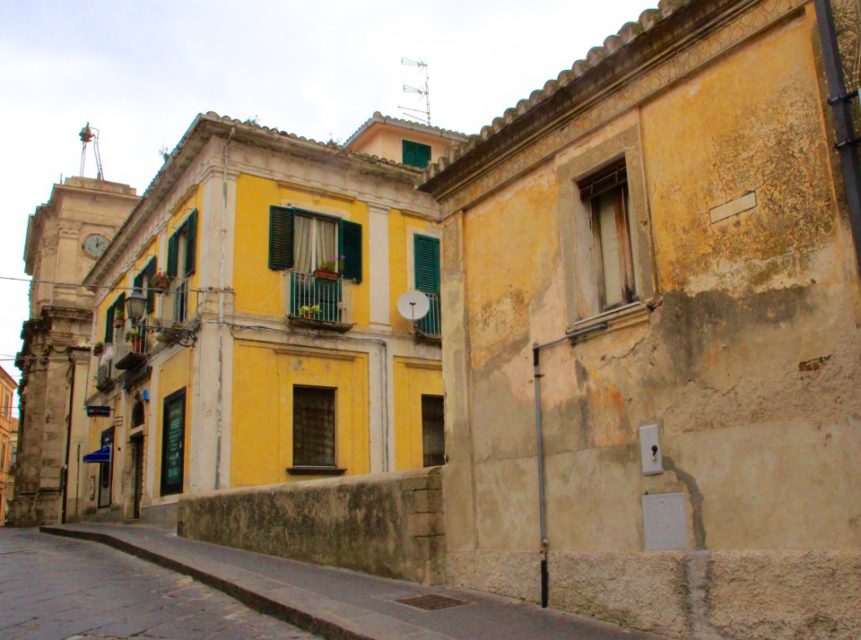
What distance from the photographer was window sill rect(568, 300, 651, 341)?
662 cm

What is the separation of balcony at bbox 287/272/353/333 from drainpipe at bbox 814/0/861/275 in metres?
11.9

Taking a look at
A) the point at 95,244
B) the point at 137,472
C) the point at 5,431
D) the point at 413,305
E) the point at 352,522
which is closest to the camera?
the point at 352,522

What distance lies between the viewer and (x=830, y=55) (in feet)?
17.7

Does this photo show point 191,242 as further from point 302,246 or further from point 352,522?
point 352,522

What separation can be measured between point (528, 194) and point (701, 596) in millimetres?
4054

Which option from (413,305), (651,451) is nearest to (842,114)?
(651,451)

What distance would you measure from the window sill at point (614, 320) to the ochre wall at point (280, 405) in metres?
9.39

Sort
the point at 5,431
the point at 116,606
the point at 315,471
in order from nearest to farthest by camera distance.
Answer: the point at 116,606
the point at 315,471
the point at 5,431

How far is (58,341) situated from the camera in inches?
1160

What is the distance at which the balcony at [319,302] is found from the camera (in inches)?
642

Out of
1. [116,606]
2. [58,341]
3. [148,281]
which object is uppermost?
[58,341]

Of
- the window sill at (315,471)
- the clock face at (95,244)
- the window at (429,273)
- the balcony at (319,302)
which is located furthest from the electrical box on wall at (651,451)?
the clock face at (95,244)

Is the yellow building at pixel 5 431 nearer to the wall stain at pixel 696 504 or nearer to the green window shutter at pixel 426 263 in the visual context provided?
the green window shutter at pixel 426 263

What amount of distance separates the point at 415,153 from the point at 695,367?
18.1 metres
